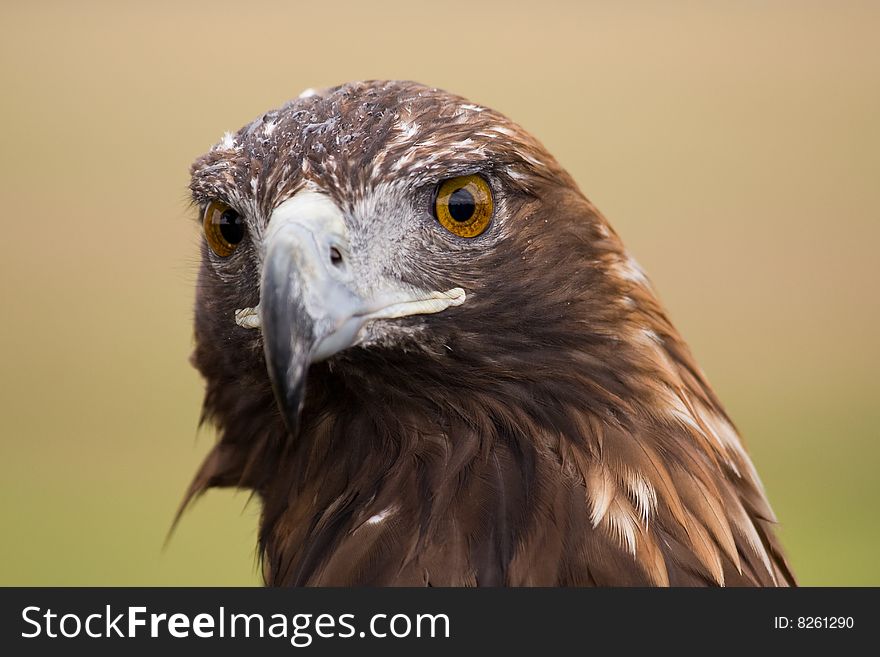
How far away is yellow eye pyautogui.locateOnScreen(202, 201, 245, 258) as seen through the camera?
2238mm

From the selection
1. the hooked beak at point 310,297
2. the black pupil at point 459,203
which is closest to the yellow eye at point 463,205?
the black pupil at point 459,203

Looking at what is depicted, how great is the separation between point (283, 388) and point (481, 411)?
1.54 feet

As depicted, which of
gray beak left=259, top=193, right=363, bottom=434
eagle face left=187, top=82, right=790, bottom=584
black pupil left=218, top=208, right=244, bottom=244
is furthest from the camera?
black pupil left=218, top=208, right=244, bottom=244

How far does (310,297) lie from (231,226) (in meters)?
0.43

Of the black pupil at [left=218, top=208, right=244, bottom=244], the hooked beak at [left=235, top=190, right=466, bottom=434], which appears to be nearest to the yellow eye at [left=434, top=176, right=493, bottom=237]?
the hooked beak at [left=235, top=190, right=466, bottom=434]

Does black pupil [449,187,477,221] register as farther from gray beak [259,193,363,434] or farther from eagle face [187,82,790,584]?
gray beak [259,193,363,434]

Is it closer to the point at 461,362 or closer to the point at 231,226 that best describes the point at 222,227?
the point at 231,226

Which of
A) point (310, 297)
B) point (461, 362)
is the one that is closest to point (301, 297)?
point (310, 297)

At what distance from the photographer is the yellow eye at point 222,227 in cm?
224

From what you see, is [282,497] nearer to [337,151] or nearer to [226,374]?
[226,374]

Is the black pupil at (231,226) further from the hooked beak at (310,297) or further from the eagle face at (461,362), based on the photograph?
the hooked beak at (310,297)

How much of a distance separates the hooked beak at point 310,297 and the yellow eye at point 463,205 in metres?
0.14

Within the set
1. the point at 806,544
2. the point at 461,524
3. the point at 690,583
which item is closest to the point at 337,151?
the point at 461,524

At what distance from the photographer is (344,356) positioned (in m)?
2.09
